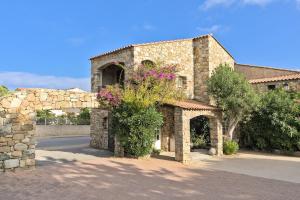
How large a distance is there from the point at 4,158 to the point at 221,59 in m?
15.8

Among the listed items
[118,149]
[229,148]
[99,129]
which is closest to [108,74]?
[99,129]

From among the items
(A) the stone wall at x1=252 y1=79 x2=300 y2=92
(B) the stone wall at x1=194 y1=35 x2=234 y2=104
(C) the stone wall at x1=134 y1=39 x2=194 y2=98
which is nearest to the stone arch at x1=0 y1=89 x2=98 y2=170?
(C) the stone wall at x1=134 y1=39 x2=194 y2=98

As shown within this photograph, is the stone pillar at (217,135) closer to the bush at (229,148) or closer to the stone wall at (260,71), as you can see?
the bush at (229,148)

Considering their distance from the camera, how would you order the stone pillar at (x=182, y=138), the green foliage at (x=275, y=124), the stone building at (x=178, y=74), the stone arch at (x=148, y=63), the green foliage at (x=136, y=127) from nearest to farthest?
1. the green foliage at (x=136, y=127)
2. the stone pillar at (x=182, y=138)
3. the stone arch at (x=148, y=63)
4. the stone building at (x=178, y=74)
5. the green foliage at (x=275, y=124)

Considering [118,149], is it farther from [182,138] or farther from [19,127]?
[19,127]

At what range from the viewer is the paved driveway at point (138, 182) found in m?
8.95

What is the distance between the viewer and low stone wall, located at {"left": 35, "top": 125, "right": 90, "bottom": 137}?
3228cm

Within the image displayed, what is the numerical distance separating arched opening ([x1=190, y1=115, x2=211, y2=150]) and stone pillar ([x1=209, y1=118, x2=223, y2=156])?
1650mm

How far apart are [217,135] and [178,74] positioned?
472 centimetres

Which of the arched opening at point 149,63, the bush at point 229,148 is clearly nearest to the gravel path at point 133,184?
the bush at point 229,148

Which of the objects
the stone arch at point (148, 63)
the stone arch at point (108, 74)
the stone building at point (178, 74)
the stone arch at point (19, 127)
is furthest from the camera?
the stone arch at point (108, 74)

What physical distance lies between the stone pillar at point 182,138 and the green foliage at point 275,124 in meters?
6.32

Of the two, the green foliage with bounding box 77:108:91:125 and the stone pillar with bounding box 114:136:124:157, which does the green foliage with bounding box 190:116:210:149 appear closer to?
the stone pillar with bounding box 114:136:124:157

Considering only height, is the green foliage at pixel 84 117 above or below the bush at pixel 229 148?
above
